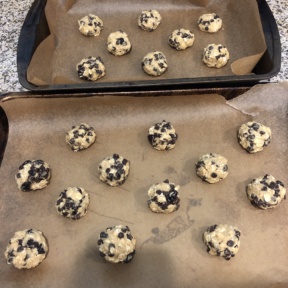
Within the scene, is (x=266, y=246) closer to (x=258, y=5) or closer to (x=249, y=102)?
(x=249, y=102)

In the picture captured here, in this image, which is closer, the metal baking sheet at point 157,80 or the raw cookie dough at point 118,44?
the metal baking sheet at point 157,80

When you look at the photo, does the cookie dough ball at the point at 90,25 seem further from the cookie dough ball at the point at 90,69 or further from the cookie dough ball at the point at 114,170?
the cookie dough ball at the point at 114,170

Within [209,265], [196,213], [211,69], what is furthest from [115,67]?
[209,265]

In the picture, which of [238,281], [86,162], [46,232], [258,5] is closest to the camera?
Answer: [238,281]

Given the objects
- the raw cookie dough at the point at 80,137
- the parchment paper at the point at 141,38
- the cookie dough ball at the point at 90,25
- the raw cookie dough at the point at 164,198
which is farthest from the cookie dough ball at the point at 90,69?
the raw cookie dough at the point at 164,198

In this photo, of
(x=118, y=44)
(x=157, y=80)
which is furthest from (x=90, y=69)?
(x=157, y=80)

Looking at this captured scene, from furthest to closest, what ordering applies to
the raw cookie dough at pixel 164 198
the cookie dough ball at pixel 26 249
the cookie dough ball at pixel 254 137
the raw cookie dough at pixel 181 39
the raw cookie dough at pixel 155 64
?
the raw cookie dough at pixel 181 39, the raw cookie dough at pixel 155 64, the cookie dough ball at pixel 254 137, the raw cookie dough at pixel 164 198, the cookie dough ball at pixel 26 249
